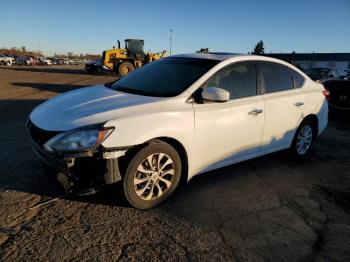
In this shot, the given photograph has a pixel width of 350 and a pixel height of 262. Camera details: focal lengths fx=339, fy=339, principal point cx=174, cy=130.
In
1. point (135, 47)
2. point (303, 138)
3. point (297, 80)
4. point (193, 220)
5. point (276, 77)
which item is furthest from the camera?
point (135, 47)

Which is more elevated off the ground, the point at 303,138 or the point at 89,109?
the point at 89,109

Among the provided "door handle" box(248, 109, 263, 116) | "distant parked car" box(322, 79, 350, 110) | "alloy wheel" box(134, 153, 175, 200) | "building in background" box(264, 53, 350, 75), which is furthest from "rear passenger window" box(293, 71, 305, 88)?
"building in background" box(264, 53, 350, 75)

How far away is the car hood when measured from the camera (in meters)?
3.21

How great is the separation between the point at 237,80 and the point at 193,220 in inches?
74.4

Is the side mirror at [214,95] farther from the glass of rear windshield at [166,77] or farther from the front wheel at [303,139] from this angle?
the front wheel at [303,139]

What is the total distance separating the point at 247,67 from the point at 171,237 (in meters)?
2.51

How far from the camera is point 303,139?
17.9ft

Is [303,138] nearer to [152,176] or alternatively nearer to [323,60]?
[152,176]

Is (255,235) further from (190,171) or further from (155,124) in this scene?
(155,124)

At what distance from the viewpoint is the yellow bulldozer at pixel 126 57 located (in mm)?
23891

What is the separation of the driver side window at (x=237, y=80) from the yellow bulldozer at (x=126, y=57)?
1907cm

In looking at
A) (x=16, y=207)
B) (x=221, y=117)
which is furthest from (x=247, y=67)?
(x=16, y=207)

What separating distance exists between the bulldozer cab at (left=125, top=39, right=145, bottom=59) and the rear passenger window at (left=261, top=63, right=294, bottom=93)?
21.1 m

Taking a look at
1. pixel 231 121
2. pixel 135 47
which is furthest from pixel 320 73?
pixel 135 47
